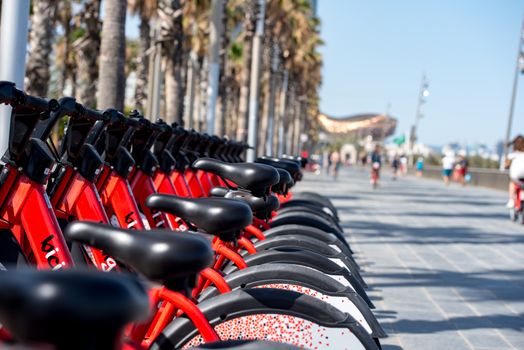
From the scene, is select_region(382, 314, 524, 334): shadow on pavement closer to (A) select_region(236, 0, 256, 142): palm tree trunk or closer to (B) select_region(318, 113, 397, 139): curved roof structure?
A: (A) select_region(236, 0, 256, 142): palm tree trunk

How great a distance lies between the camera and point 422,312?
7.08 meters

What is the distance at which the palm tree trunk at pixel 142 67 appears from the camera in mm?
23364

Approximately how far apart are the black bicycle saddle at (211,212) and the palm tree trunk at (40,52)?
12.3 meters

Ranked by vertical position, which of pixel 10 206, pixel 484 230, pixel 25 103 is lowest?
pixel 484 230

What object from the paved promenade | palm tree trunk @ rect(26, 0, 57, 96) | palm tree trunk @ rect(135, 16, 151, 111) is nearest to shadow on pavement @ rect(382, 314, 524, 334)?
the paved promenade

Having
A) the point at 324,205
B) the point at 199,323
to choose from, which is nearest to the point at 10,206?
the point at 199,323

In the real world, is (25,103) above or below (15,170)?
above

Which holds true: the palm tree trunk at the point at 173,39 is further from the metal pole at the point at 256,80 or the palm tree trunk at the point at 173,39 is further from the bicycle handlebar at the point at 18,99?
the bicycle handlebar at the point at 18,99

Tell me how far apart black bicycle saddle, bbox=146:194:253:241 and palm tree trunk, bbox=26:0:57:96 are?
40.5 feet

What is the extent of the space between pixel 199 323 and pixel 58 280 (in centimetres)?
144

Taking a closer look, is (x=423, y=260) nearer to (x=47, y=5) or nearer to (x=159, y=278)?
(x=47, y=5)

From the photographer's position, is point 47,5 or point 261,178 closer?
point 261,178

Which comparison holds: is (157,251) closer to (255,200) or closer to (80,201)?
(80,201)

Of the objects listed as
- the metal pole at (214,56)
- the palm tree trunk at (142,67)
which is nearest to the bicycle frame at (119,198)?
the metal pole at (214,56)
